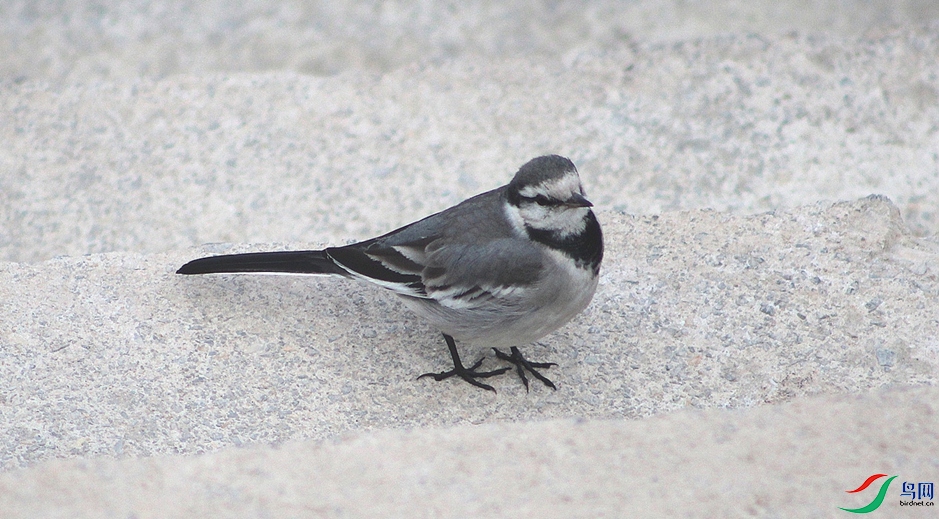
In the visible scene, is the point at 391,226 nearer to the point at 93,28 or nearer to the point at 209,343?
the point at 209,343

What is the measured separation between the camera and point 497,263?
340 centimetres

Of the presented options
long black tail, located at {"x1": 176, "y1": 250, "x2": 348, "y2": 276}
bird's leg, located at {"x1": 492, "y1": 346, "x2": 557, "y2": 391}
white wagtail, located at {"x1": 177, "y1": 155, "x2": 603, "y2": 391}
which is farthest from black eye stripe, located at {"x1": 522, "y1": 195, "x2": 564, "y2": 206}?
long black tail, located at {"x1": 176, "y1": 250, "x2": 348, "y2": 276}

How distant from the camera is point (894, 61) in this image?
5.09 metres

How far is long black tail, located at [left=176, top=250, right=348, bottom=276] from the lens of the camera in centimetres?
367

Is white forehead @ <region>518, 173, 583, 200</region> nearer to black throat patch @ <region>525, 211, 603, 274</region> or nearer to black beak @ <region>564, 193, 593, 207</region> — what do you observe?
black beak @ <region>564, 193, 593, 207</region>

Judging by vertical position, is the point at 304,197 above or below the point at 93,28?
below

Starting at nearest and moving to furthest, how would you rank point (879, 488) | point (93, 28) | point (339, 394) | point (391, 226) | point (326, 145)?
A: point (879, 488), point (339, 394), point (391, 226), point (326, 145), point (93, 28)

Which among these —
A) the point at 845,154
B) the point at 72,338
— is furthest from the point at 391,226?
the point at 845,154

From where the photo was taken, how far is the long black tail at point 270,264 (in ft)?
12.0

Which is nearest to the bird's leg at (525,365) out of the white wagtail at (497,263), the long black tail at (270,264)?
the white wagtail at (497,263)

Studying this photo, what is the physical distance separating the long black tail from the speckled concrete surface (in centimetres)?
15

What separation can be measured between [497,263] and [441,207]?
1236mm

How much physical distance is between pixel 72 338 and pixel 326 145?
178cm
